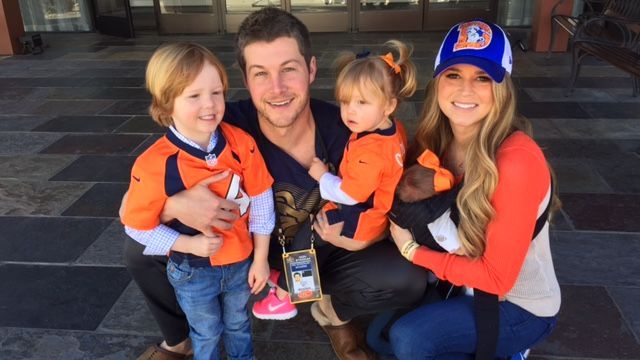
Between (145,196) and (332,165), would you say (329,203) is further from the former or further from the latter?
(145,196)

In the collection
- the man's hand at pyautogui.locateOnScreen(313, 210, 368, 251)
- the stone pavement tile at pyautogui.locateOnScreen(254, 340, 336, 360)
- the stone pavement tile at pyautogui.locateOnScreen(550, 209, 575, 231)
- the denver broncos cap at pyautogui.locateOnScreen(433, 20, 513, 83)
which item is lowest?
the stone pavement tile at pyautogui.locateOnScreen(254, 340, 336, 360)

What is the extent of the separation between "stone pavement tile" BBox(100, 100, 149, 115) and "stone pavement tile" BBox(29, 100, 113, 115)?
9 centimetres

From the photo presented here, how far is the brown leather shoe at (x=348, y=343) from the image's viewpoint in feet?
7.69

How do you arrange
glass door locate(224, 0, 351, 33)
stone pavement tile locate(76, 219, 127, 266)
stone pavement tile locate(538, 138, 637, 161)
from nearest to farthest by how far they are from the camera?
stone pavement tile locate(76, 219, 127, 266) < stone pavement tile locate(538, 138, 637, 161) < glass door locate(224, 0, 351, 33)

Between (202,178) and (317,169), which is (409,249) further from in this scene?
(202,178)

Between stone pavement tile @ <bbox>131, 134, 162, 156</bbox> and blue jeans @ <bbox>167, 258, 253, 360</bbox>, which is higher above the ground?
blue jeans @ <bbox>167, 258, 253, 360</bbox>

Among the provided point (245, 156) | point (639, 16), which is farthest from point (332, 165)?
point (639, 16)

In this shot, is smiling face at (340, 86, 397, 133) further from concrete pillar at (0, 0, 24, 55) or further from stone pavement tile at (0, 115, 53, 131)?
concrete pillar at (0, 0, 24, 55)

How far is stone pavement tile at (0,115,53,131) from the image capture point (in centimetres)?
526

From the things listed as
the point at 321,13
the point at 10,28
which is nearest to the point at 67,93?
the point at 10,28

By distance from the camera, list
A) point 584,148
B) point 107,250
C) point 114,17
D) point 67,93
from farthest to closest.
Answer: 1. point 114,17
2. point 67,93
3. point 584,148
4. point 107,250

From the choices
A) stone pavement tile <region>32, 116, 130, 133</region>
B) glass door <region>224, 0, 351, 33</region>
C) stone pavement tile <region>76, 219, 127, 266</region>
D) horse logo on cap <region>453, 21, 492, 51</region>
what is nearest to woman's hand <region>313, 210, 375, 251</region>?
horse logo on cap <region>453, 21, 492, 51</region>

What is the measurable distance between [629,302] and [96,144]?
13.5 ft

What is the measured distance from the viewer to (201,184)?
1.98m
